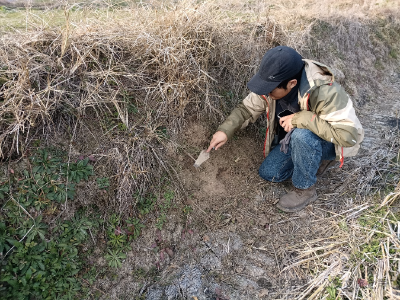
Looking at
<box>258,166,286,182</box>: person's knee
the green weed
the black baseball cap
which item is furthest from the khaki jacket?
the green weed

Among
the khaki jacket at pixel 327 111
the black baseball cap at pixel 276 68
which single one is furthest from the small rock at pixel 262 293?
the black baseball cap at pixel 276 68

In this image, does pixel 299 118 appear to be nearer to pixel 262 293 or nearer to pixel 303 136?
pixel 303 136

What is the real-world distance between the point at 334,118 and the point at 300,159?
44cm

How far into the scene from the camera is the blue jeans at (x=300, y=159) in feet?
7.52

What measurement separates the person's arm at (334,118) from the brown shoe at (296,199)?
62 centimetres

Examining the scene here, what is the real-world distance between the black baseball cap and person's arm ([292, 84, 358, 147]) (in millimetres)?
274

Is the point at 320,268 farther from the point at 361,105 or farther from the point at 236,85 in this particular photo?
the point at 361,105

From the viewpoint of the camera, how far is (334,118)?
7.00 ft

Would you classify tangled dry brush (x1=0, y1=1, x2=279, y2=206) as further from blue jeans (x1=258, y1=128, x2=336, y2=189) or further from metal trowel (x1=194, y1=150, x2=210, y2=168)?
blue jeans (x1=258, y1=128, x2=336, y2=189)

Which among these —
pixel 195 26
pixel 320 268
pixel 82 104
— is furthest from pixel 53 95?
pixel 320 268

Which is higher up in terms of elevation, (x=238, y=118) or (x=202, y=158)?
(x=238, y=118)

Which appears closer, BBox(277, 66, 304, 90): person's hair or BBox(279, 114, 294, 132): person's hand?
BBox(277, 66, 304, 90): person's hair

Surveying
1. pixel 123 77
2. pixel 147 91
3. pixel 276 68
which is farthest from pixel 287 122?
pixel 123 77

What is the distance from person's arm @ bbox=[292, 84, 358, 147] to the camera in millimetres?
2098
